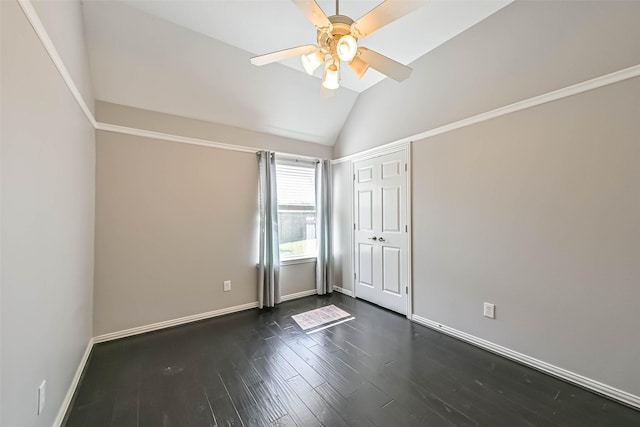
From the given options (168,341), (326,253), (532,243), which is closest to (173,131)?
(168,341)

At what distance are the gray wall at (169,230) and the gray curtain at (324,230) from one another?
101 centimetres

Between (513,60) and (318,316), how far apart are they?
3261mm

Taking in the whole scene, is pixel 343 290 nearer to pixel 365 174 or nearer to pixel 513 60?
pixel 365 174

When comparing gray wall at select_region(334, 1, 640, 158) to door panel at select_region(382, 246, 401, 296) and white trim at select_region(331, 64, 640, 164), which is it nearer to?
white trim at select_region(331, 64, 640, 164)

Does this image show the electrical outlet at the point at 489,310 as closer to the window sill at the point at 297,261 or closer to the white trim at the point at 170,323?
the window sill at the point at 297,261

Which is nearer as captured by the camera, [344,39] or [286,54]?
[344,39]

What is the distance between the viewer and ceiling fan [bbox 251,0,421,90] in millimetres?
1337

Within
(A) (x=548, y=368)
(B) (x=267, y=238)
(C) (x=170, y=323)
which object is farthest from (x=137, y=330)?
(A) (x=548, y=368)

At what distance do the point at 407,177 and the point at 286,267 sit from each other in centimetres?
212

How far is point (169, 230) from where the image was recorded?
2.85 metres

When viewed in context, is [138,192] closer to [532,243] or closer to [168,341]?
[168,341]

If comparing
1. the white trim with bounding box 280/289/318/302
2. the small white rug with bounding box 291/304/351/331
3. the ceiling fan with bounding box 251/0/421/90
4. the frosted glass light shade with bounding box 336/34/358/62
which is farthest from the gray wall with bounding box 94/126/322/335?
the frosted glass light shade with bounding box 336/34/358/62

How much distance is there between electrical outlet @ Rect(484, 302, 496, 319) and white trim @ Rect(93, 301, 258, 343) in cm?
268

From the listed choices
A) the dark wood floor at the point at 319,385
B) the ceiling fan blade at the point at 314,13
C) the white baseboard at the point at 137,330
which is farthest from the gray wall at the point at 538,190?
the white baseboard at the point at 137,330
